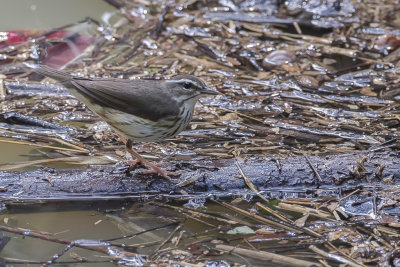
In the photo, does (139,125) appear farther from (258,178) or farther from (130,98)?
(258,178)

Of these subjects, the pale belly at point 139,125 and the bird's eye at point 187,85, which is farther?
the bird's eye at point 187,85

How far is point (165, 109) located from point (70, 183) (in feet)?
3.58

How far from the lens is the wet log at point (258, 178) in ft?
17.5

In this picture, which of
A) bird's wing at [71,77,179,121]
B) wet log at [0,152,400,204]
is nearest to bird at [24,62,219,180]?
bird's wing at [71,77,179,121]

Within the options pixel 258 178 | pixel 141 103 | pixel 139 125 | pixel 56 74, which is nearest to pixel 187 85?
pixel 141 103

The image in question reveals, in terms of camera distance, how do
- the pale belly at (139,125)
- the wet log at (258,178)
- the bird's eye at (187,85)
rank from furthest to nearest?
the bird's eye at (187,85), the pale belly at (139,125), the wet log at (258,178)

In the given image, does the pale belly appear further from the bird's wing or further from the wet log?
the wet log

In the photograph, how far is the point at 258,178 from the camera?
213 inches

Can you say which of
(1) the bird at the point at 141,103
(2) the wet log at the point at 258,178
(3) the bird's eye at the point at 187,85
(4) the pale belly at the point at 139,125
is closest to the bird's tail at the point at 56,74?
(1) the bird at the point at 141,103

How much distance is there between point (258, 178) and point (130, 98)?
4.49 feet

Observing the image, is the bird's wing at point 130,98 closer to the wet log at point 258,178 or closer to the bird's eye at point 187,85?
the bird's eye at point 187,85

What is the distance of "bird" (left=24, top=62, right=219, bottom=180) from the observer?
560 centimetres

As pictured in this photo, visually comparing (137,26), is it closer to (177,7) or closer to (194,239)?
(177,7)

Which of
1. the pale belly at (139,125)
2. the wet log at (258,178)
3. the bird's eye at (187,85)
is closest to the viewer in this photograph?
the wet log at (258,178)
